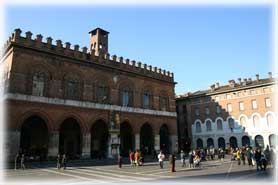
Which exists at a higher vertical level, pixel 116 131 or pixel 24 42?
pixel 24 42

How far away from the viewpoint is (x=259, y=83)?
1443 inches

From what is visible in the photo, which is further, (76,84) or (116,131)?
(116,131)

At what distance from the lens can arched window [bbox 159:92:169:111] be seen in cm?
3238

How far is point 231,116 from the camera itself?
38875mm

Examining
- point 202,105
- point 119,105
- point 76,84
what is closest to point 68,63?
point 76,84

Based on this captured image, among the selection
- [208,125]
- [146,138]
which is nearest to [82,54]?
[146,138]

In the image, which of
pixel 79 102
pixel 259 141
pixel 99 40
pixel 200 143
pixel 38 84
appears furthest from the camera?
pixel 200 143

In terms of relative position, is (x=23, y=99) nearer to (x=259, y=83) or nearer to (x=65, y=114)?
(x=65, y=114)

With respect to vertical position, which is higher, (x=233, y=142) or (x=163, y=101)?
(x=163, y=101)

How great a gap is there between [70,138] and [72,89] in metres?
5.26

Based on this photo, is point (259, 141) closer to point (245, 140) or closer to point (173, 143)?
point (245, 140)

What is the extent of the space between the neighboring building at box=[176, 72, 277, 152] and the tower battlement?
1128 centimetres

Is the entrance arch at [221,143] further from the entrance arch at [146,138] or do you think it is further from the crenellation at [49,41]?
the crenellation at [49,41]

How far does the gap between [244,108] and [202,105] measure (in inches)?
278
